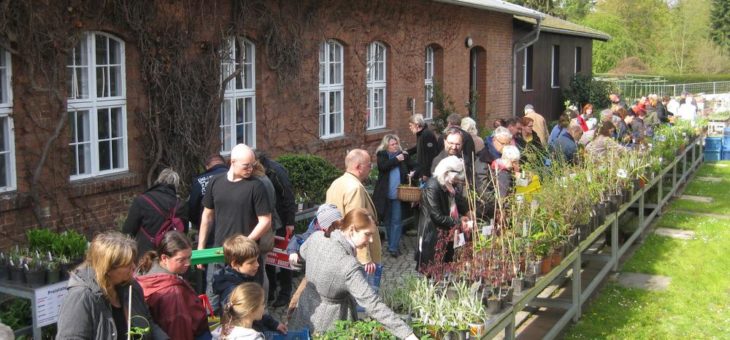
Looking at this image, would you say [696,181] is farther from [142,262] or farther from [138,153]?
[142,262]

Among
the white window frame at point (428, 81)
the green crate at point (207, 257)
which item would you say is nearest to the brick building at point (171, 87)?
the white window frame at point (428, 81)

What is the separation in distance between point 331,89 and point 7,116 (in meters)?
6.81

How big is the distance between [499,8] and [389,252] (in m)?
9.99

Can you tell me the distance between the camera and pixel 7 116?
8.77m

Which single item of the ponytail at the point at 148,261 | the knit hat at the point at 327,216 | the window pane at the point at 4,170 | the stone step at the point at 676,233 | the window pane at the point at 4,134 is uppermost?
the window pane at the point at 4,134

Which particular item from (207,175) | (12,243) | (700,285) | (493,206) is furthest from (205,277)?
(700,285)

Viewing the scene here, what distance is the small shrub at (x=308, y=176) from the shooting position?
35.3ft

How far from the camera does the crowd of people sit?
4.53 m

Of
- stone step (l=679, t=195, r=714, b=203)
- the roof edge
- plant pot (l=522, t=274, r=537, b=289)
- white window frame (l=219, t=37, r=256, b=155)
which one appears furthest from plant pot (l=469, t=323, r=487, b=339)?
stone step (l=679, t=195, r=714, b=203)

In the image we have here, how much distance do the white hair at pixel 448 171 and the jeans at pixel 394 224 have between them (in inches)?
109

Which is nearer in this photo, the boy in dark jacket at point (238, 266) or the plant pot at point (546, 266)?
the boy in dark jacket at point (238, 266)

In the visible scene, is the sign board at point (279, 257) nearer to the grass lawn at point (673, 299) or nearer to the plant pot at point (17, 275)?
the plant pot at point (17, 275)

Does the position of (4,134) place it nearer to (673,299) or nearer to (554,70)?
(673,299)

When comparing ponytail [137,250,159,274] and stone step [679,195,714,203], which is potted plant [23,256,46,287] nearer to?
ponytail [137,250,159,274]
